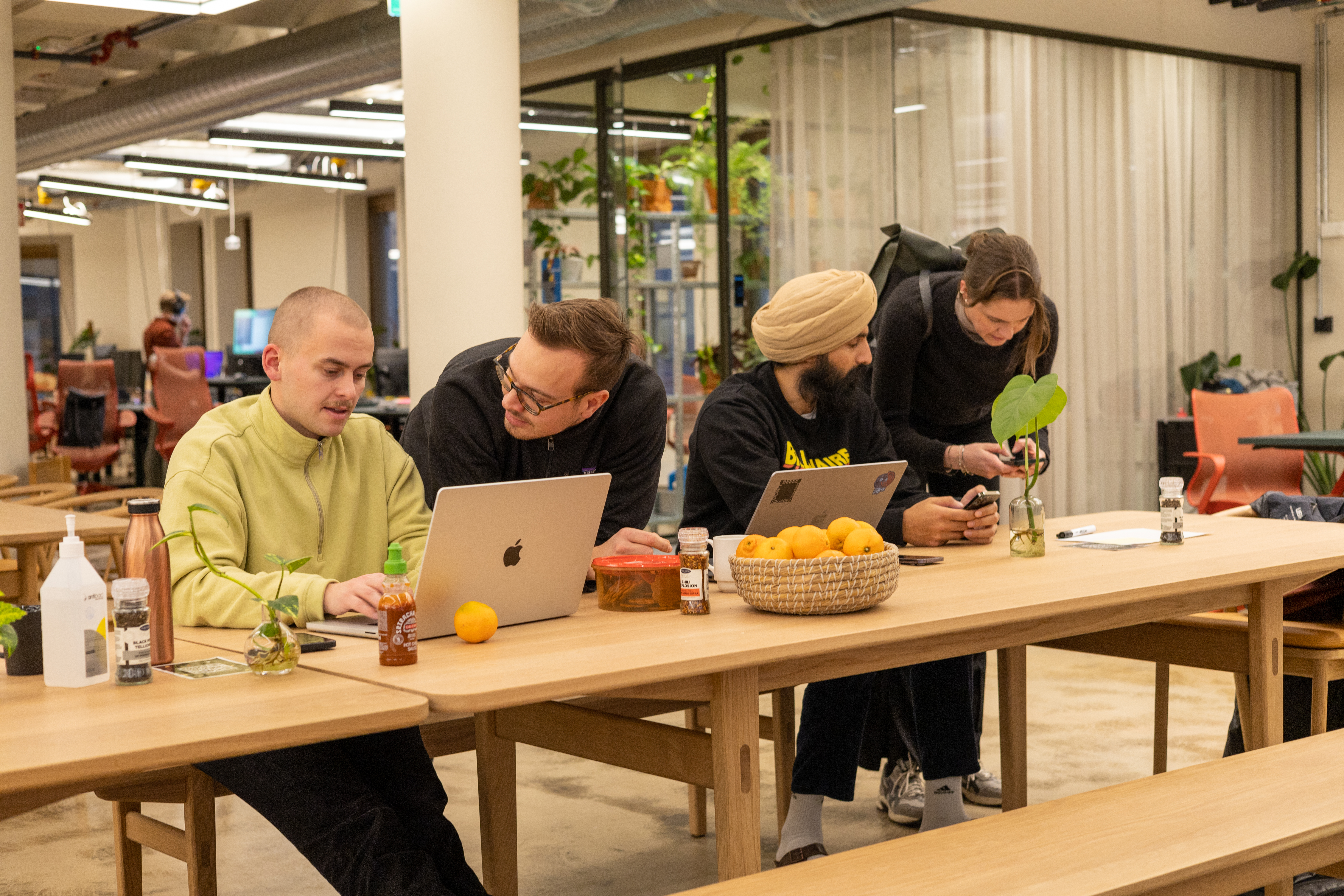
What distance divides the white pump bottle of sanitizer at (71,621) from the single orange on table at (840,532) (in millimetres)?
1124

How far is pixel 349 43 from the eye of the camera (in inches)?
308

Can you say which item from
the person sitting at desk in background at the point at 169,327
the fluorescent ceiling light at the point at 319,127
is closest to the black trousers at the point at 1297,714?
the person sitting at desk in background at the point at 169,327

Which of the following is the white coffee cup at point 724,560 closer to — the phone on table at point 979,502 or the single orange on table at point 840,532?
the single orange on table at point 840,532

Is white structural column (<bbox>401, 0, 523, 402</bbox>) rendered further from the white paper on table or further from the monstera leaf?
the monstera leaf

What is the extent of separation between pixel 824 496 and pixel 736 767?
2.44 ft

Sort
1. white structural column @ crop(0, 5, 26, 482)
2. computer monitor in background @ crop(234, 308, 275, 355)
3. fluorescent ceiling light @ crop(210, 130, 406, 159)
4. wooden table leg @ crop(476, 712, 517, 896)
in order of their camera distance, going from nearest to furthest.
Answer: wooden table leg @ crop(476, 712, 517, 896) → white structural column @ crop(0, 5, 26, 482) → fluorescent ceiling light @ crop(210, 130, 406, 159) → computer monitor in background @ crop(234, 308, 275, 355)

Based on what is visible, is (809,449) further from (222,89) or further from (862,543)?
→ (222,89)

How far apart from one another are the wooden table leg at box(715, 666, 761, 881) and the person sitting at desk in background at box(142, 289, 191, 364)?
29.7 feet

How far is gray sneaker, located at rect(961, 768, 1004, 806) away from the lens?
3.71m

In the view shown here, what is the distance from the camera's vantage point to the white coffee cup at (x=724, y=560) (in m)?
2.53

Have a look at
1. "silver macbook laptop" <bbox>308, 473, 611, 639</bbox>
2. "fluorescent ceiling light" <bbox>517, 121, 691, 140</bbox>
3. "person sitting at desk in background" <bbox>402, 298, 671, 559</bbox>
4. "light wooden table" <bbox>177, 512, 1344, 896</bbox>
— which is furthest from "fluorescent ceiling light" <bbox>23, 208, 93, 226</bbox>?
"silver macbook laptop" <bbox>308, 473, 611, 639</bbox>

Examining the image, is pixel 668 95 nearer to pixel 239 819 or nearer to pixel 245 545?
pixel 239 819

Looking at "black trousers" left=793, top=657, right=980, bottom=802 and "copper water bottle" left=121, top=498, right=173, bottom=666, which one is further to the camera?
"black trousers" left=793, top=657, right=980, bottom=802

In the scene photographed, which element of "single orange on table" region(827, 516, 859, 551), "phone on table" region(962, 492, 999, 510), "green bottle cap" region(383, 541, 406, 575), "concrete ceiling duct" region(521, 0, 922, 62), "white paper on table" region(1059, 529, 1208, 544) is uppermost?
"concrete ceiling duct" region(521, 0, 922, 62)
